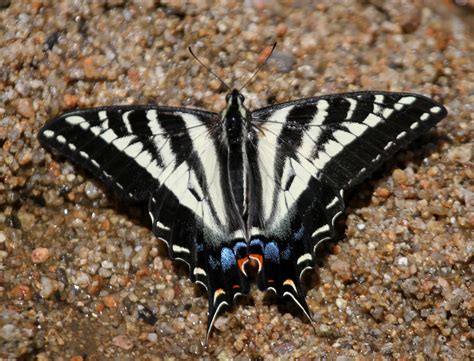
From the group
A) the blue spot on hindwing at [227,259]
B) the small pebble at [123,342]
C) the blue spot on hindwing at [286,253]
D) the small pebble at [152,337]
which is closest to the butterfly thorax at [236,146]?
the blue spot on hindwing at [227,259]

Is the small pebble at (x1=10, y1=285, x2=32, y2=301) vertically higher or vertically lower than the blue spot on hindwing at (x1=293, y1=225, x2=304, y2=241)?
lower

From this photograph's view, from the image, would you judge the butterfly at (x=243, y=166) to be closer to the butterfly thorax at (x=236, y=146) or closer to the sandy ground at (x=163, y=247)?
the butterfly thorax at (x=236, y=146)

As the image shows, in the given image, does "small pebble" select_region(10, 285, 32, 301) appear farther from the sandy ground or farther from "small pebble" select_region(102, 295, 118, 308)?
"small pebble" select_region(102, 295, 118, 308)

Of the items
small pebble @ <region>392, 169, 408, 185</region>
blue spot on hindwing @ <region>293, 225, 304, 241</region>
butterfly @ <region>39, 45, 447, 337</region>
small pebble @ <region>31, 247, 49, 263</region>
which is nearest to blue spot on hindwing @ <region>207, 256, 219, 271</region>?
butterfly @ <region>39, 45, 447, 337</region>

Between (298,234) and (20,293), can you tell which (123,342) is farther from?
(298,234)

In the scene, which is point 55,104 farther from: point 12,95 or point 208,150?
point 208,150
